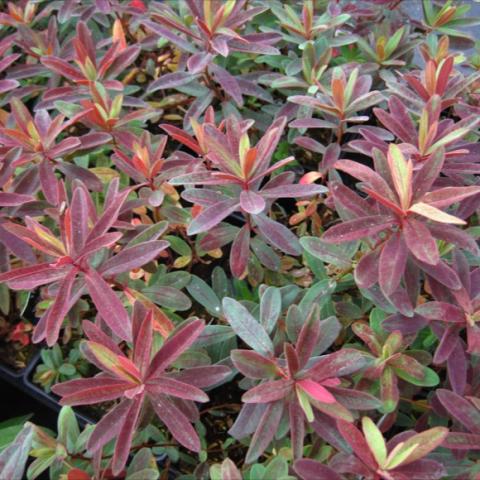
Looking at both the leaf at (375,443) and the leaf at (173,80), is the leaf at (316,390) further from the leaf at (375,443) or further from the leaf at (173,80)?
the leaf at (173,80)

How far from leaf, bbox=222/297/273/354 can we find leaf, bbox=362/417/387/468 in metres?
0.16

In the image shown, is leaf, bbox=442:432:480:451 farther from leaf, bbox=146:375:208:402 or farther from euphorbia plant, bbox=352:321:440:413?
leaf, bbox=146:375:208:402

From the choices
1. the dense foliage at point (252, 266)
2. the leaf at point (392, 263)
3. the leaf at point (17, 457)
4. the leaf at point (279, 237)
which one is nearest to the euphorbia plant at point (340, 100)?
the dense foliage at point (252, 266)

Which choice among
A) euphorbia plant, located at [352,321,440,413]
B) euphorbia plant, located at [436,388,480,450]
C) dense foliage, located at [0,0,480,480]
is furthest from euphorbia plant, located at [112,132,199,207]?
euphorbia plant, located at [436,388,480,450]

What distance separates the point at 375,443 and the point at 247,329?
222 mm

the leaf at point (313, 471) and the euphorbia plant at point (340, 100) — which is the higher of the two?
the euphorbia plant at point (340, 100)

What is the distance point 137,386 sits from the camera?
0.76 m

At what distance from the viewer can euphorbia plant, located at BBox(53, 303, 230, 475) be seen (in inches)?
29.4

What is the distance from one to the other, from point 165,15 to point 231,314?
76 cm

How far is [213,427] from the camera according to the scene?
1089 mm

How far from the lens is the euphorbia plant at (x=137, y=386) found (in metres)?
0.75

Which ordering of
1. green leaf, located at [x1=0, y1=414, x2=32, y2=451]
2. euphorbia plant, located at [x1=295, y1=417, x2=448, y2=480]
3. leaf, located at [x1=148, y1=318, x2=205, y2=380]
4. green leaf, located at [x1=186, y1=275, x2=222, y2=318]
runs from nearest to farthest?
euphorbia plant, located at [x1=295, y1=417, x2=448, y2=480] < leaf, located at [x1=148, y1=318, x2=205, y2=380] < green leaf, located at [x1=186, y1=275, x2=222, y2=318] < green leaf, located at [x1=0, y1=414, x2=32, y2=451]

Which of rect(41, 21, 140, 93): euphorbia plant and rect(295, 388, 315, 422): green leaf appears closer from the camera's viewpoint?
rect(295, 388, 315, 422): green leaf

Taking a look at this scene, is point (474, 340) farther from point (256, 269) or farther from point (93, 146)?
point (93, 146)
